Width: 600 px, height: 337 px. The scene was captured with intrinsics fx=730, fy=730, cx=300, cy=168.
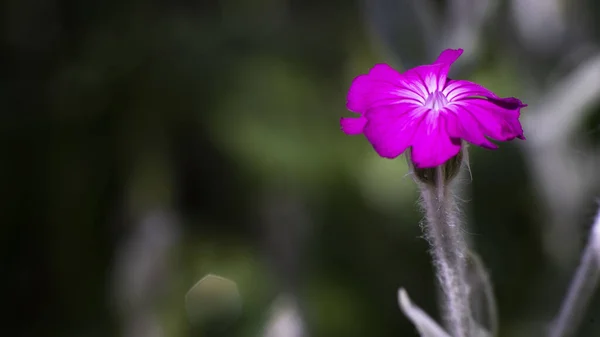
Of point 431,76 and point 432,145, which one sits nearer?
point 432,145

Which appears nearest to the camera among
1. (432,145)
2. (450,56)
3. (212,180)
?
(432,145)

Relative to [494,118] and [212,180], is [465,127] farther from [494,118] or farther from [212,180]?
[212,180]

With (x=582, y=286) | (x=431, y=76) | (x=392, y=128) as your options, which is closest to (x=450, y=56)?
(x=431, y=76)

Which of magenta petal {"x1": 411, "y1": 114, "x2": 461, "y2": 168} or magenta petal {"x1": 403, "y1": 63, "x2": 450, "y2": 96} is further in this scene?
magenta petal {"x1": 403, "y1": 63, "x2": 450, "y2": 96}

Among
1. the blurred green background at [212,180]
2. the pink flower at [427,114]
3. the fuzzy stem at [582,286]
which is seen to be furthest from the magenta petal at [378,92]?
the blurred green background at [212,180]

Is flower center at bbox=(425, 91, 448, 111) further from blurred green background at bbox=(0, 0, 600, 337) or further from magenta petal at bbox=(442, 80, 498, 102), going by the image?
blurred green background at bbox=(0, 0, 600, 337)

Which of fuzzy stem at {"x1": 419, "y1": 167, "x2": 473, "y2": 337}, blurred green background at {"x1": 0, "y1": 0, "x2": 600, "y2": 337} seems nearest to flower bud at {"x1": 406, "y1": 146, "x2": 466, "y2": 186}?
fuzzy stem at {"x1": 419, "y1": 167, "x2": 473, "y2": 337}
